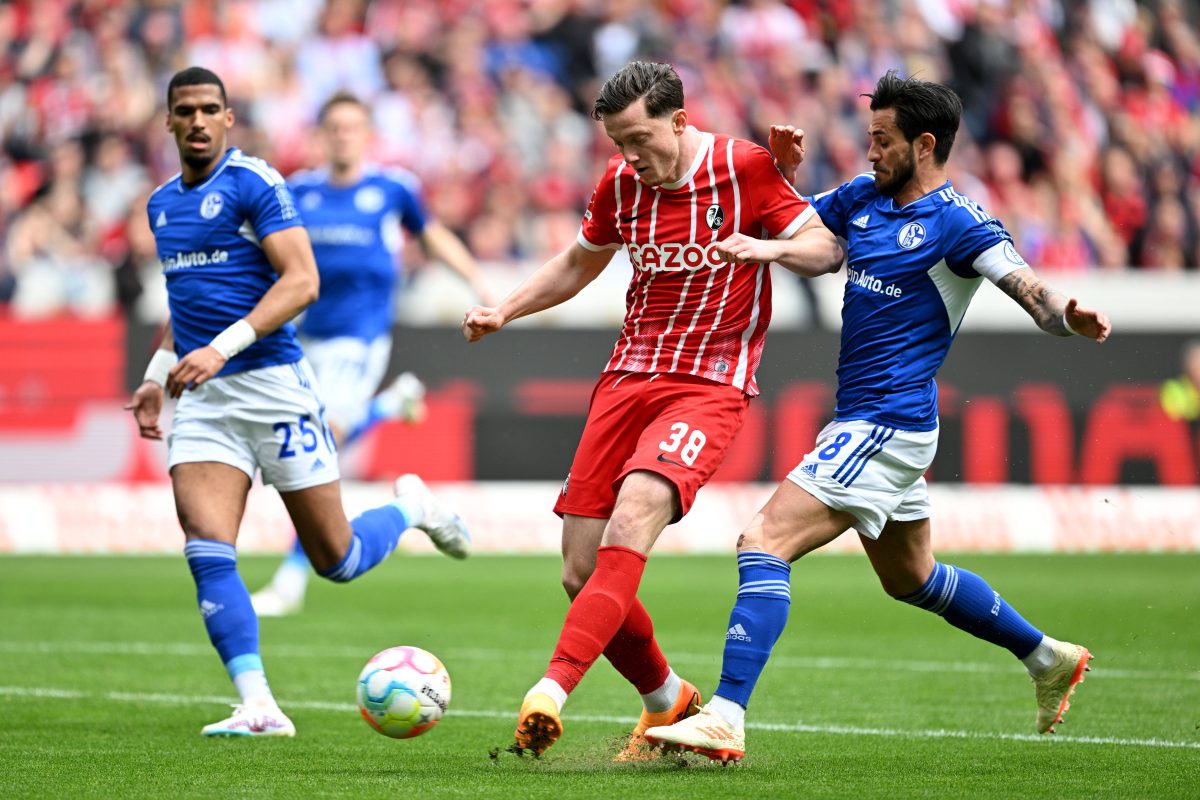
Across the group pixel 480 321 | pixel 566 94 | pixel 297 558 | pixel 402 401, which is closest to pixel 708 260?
pixel 480 321

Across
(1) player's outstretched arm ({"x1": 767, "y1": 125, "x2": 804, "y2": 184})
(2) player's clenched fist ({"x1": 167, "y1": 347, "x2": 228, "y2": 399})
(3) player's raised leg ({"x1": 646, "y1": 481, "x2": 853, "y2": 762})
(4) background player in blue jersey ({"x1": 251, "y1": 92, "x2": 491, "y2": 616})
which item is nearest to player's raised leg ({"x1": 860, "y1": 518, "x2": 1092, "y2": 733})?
(3) player's raised leg ({"x1": 646, "y1": 481, "x2": 853, "y2": 762})

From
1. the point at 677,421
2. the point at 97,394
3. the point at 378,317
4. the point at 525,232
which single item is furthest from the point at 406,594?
the point at 677,421

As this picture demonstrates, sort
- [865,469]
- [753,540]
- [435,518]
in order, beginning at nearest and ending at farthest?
[753,540]
[865,469]
[435,518]

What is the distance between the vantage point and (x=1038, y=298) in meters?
5.61

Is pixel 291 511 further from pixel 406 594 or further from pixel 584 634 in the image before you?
pixel 406 594

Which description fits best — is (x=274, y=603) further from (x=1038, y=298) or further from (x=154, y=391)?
(x=1038, y=298)

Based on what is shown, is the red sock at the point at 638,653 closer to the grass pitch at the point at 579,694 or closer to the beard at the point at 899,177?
the grass pitch at the point at 579,694

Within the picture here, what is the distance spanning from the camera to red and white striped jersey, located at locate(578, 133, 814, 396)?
19.7ft

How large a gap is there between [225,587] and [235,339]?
942 millimetres

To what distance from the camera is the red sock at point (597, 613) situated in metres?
5.48

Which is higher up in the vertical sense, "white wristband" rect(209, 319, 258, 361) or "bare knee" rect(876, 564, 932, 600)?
"white wristband" rect(209, 319, 258, 361)

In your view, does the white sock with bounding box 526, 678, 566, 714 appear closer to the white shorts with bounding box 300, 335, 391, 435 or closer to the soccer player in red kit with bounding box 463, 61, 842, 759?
the soccer player in red kit with bounding box 463, 61, 842, 759

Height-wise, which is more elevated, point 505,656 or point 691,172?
point 691,172

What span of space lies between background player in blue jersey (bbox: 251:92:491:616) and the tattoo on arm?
559cm
